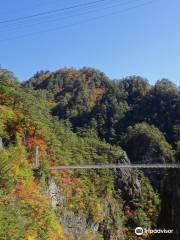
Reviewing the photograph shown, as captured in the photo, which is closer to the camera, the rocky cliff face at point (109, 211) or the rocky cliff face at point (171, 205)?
the rocky cliff face at point (109, 211)

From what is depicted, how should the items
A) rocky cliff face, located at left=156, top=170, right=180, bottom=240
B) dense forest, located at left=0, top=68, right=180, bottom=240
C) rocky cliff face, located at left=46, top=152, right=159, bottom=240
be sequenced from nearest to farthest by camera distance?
dense forest, located at left=0, top=68, right=180, bottom=240, rocky cliff face, located at left=46, top=152, right=159, bottom=240, rocky cliff face, located at left=156, top=170, right=180, bottom=240

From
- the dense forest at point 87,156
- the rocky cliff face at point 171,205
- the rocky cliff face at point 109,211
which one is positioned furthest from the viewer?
the rocky cliff face at point 171,205

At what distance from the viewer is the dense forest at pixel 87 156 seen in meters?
22.5

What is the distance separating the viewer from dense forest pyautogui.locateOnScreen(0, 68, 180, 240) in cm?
2253

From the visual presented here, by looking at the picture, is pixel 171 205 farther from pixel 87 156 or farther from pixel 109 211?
pixel 87 156

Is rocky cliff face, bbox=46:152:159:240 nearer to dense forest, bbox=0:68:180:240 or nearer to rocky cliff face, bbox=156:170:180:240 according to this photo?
dense forest, bbox=0:68:180:240

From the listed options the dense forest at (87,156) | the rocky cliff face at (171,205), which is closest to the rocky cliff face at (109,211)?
the dense forest at (87,156)

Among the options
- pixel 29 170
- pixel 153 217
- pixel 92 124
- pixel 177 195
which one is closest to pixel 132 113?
pixel 92 124

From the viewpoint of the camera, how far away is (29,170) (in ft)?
88.6

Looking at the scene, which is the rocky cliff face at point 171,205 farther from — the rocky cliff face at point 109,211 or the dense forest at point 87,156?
the rocky cliff face at point 109,211

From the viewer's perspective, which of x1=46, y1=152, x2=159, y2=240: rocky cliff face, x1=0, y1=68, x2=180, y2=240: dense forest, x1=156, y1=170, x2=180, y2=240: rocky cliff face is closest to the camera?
x1=0, y1=68, x2=180, y2=240: dense forest

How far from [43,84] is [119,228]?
2252 inches

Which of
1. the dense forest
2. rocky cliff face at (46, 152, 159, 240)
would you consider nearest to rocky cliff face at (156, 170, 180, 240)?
the dense forest

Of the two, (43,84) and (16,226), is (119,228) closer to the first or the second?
(16,226)
